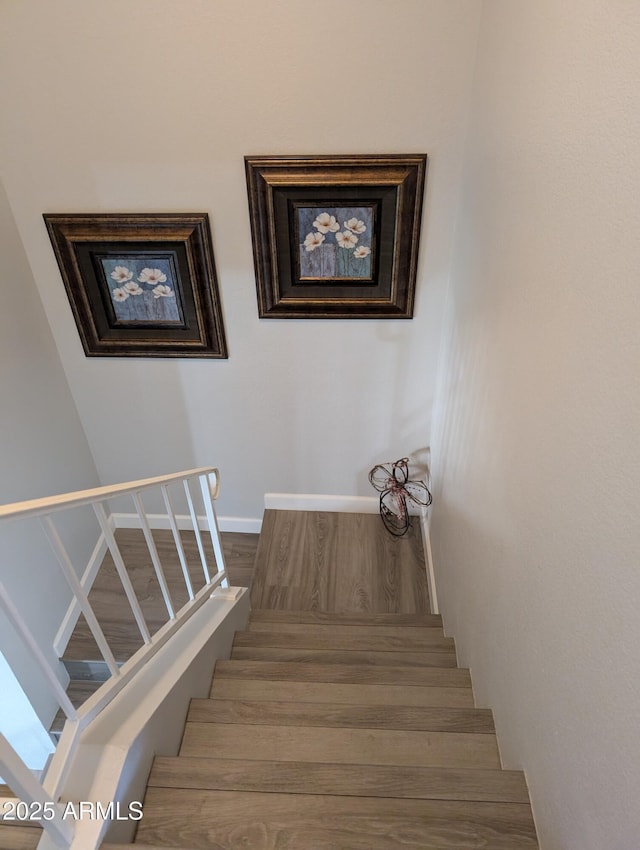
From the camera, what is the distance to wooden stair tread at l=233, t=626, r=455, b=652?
2.17m

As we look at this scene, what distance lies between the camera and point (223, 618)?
203 centimetres

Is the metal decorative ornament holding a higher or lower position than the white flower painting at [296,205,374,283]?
lower

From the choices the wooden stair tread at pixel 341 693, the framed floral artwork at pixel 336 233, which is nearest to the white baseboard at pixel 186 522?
the framed floral artwork at pixel 336 233

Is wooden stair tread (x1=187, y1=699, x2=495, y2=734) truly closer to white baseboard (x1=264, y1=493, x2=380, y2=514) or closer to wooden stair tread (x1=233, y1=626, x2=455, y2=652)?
wooden stair tread (x1=233, y1=626, x2=455, y2=652)

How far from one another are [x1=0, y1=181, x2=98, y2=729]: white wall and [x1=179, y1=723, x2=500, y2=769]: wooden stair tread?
116 centimetres

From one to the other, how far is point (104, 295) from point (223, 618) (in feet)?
5.15

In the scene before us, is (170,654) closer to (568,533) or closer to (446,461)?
(568,533)

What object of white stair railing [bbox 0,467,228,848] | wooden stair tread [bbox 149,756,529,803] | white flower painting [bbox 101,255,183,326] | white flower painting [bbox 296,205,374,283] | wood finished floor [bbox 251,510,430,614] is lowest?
wood finished floor [bbox 251,510,430,614]

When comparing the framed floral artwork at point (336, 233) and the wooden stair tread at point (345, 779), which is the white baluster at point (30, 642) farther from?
the framed floral artwork at point (336, 233)

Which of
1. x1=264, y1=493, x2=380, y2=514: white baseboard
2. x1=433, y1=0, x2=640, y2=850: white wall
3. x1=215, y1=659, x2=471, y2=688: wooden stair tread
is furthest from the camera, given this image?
x1=264, y1=493, x2=380, y2=514: white baseboard

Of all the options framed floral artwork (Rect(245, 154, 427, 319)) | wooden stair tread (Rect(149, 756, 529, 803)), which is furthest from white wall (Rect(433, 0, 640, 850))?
framed floral artwork (Rect(245, 154, 427, 319))

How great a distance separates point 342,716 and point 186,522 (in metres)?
A: 1.95

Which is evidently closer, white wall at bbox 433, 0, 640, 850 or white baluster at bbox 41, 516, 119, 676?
white wall at bbox 433, 0, 640, 850

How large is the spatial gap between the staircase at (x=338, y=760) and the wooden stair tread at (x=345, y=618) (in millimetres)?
232
